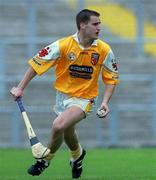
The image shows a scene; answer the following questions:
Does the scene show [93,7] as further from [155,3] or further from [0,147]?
[0,147]

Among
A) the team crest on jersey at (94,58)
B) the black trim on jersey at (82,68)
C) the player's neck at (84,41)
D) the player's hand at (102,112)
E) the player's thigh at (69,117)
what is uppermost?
the player's neck at (84,41)

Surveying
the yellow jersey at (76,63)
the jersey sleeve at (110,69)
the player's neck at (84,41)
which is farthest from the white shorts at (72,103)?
the player's neck at (84,41)

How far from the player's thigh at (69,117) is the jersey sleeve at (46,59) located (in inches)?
23.4

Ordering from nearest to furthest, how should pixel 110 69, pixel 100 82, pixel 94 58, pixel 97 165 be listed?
1. pixel 94 58
2. pixel 110 69
3. pixel 97 165
4. pixel 100 82

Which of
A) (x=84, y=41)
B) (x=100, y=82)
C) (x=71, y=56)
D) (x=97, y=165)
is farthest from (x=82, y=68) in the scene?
(x=100, y=82)

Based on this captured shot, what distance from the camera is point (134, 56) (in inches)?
853

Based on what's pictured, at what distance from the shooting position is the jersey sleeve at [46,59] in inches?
435

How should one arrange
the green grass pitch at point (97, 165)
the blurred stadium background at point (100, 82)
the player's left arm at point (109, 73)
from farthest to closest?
the blurred stadium background at point (100, 82) < the green grass pitch at point (97, 165) < the player's left arm at point (109, 73)

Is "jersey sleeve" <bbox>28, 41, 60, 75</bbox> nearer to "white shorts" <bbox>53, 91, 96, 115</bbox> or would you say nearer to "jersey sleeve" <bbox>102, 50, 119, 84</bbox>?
"white shorts" <bbox>53, 91, 96, 115</bbox>

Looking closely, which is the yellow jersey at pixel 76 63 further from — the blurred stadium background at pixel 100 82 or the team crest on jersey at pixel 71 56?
the blurred stadium background at pixel 100 82

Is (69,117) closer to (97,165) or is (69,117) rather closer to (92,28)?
(92,28)

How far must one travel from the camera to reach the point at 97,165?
1475cm

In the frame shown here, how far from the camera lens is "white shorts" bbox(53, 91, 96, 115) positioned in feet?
36.4

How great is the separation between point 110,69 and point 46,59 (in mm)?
794
